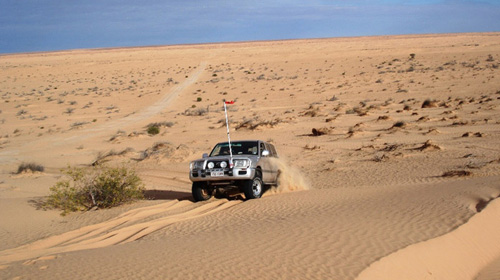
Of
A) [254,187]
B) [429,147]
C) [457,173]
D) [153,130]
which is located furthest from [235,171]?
[153,130]

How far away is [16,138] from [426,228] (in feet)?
96.6

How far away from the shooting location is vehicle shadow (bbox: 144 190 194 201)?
14886 millimetres

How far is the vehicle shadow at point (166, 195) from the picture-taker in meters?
14.9

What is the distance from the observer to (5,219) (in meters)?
12.6

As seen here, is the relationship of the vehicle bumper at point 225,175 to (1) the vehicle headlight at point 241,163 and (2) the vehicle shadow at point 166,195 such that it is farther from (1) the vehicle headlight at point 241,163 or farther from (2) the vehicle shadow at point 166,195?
(2) the vehicle shadow at point 166,195

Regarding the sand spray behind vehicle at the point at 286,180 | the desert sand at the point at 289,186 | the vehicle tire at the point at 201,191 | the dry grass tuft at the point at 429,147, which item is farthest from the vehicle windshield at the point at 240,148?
the dry grass tuft at the point at 429,147

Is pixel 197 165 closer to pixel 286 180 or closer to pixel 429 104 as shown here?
pixel 286 180

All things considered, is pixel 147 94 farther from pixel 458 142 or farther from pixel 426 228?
pixel 426 228

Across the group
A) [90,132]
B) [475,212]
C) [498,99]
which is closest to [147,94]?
[90,132]

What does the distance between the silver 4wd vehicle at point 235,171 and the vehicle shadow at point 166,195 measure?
1354 mm

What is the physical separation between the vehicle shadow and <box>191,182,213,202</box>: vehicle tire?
31.1 inches

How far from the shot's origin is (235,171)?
12.5 m

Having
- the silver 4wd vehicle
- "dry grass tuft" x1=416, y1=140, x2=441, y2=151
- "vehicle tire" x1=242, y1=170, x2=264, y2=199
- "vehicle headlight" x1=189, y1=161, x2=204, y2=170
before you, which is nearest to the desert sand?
"dry grass tuft" x1=416, y1=140, x2=441, y2=151

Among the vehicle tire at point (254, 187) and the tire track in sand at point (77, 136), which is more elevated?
the vehicle tire at point (254, 187)
